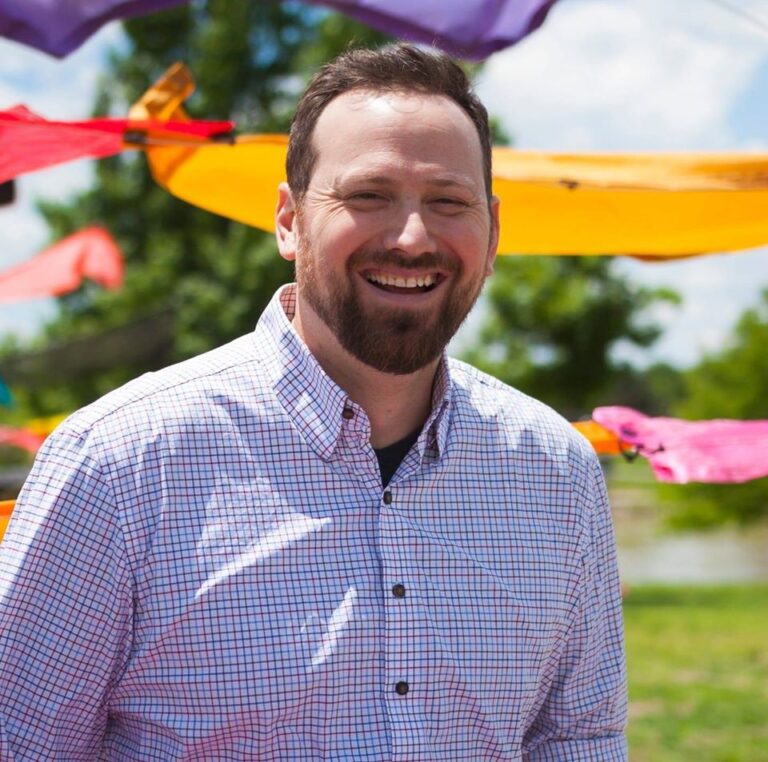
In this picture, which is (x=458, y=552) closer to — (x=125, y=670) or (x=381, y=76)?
(x=125, y=670)

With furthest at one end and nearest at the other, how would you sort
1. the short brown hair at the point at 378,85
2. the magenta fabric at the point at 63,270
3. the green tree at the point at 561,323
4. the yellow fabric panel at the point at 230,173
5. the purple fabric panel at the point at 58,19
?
the green tree at the point at 561,323 → the magenta fabric at the point at 63,270 → the yellow fabric panel at the point at 230,173 → the purple fabric panel at the point at 58,19 → the short brown hair at the point at 378,85

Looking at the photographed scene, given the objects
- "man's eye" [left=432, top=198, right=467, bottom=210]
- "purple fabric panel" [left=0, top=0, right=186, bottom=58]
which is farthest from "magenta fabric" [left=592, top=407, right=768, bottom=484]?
"purple fabric panel" [left=0, top=0, right=186, bottom=58]

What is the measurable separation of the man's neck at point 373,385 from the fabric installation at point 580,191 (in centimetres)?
169

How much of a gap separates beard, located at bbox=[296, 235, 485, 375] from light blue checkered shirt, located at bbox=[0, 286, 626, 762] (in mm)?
79

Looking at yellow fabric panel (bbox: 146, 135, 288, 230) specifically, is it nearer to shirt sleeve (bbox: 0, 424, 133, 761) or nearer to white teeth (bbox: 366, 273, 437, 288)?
white teeth (bbox: 366, 273, 437, 288)

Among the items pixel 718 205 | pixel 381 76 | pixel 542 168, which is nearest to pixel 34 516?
pixel 381 76

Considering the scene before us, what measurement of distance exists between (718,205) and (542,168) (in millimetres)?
532

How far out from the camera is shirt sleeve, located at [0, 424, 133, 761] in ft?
5.50

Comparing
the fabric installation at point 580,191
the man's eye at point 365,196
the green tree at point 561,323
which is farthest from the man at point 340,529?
the green tree at point 561,323

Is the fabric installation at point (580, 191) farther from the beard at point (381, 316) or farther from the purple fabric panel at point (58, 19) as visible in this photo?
the beard at point (381, 316)

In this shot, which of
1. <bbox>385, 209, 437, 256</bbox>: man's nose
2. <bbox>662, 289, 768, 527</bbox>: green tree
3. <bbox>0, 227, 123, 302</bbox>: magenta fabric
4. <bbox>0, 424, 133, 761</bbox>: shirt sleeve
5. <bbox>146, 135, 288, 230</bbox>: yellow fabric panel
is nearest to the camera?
<bbox>0, 424, 133, 761</bbox>: shirt sleeve

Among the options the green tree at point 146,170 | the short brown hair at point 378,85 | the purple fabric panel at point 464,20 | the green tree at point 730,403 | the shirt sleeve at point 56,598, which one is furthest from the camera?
the green tree at point 730,403

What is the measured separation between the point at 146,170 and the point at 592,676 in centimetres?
2279

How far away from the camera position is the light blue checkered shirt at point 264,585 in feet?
5.55
